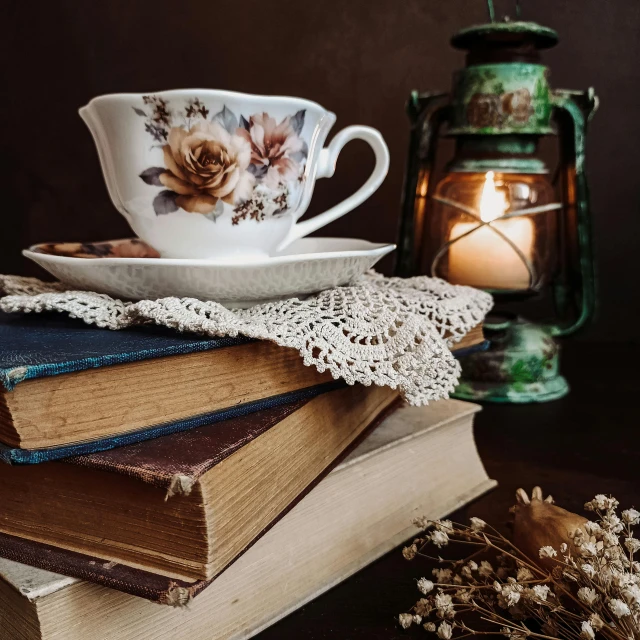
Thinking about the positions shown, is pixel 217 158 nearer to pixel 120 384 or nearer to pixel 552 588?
pixel 120 384

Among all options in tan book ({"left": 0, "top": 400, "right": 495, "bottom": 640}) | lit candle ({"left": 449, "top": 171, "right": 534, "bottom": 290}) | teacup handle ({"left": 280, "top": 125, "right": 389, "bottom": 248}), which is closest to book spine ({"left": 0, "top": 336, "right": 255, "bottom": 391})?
tan book ({"left": 0, "top": 400, "right": 495, "bottom": 640})

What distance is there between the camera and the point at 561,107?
2.75 ft

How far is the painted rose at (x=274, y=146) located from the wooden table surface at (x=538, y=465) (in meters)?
0.30

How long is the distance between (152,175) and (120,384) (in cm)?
20

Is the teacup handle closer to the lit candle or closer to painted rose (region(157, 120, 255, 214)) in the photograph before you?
painted rose (region(157, 120, 255, 214))

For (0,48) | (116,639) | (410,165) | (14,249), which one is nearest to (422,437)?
(116,639)

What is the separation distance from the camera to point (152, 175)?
54 cm

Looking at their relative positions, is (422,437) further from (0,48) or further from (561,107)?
(0,48)

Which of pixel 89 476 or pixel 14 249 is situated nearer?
pixel 89 476

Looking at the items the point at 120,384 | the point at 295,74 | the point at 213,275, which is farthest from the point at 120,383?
the point at 295,74

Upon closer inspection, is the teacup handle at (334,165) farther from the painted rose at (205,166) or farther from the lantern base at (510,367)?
the lantern base at (510,367)

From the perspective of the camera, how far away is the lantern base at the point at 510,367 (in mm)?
838

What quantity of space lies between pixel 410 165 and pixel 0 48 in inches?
34.0

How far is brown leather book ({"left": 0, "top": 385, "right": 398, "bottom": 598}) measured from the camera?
14.4 inches
